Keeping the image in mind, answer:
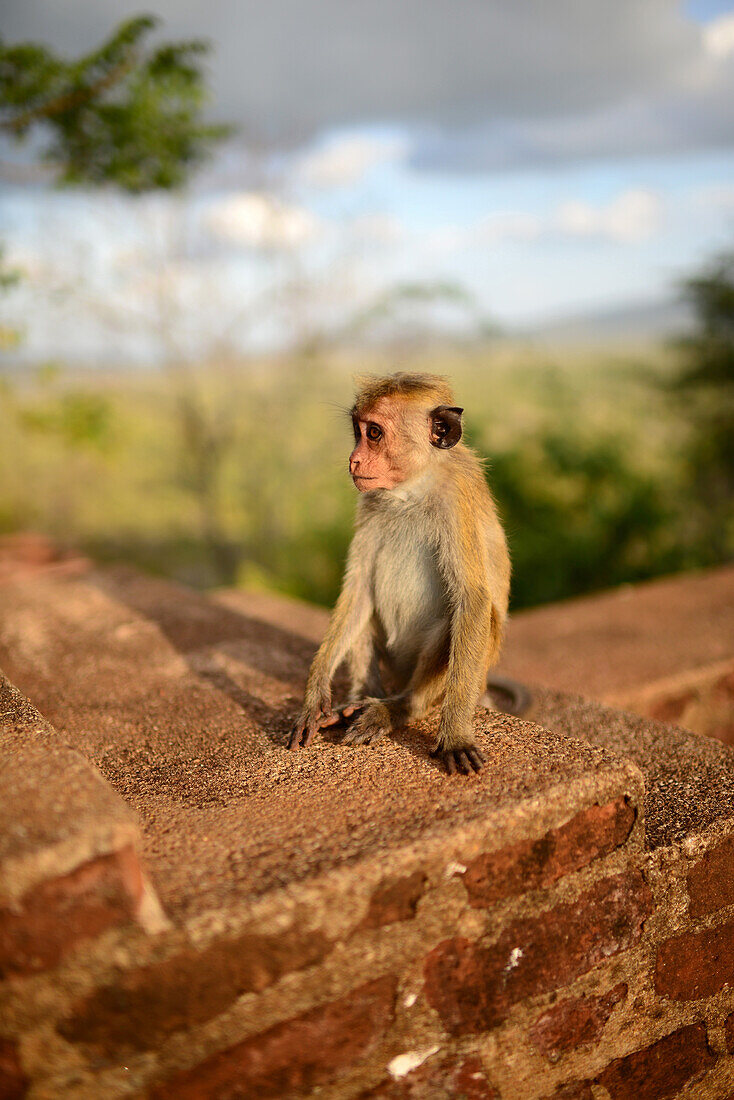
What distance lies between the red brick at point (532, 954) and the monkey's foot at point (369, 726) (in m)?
0.66

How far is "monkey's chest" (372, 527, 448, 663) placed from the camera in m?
2.54

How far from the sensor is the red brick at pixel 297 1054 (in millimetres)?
1421

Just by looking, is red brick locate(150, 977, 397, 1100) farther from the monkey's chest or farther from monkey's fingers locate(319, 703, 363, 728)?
the monkey's chest

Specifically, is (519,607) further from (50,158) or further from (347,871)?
(347,871)

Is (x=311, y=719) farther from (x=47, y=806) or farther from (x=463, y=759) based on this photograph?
(x=47, y=806)

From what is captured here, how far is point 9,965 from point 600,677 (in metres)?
3.11

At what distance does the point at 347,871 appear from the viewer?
149 cm

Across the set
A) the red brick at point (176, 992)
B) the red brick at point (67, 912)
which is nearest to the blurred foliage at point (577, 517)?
the red brick at point (176, 992)

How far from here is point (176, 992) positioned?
1.37 m

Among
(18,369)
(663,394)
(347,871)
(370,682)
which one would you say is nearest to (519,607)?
(663,394)

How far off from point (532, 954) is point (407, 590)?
3.79 ft

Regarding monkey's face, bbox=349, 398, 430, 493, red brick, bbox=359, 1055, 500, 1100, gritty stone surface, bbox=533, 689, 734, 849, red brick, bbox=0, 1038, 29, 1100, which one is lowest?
red brick, bbox=359, 1055, 500, 1100

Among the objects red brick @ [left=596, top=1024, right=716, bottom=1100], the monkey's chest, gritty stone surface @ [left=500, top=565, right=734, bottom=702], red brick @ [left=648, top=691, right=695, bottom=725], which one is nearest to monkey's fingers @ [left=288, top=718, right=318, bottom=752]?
the monkey's chest

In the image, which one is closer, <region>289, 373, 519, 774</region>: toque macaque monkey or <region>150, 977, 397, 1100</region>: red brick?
<region>150, 977, 397, 1100</region>: red brick
